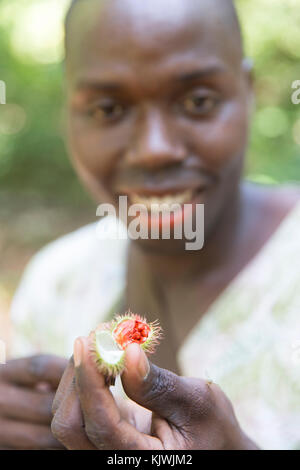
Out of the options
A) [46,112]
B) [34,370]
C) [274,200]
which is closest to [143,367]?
[34,370]

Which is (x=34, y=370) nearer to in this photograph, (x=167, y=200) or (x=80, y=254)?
(x=167, y=200)

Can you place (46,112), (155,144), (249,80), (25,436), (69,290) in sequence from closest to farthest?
(25,436)
(155,144)
(249,80)
(69,290)
(46,112)

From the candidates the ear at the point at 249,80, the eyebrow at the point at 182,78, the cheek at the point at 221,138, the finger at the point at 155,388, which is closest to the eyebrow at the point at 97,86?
the eyebrow at the point at 182,78

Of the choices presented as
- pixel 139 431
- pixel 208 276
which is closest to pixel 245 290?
pixel 208 276

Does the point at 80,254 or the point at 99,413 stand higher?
the point at 80,254

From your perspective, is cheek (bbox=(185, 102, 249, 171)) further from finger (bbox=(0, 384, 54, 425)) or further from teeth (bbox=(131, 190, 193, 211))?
finger (bbox=(0, 384, 54, 425))

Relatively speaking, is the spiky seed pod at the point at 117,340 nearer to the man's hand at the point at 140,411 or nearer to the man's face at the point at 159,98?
the man's hand at the point at 140,411
